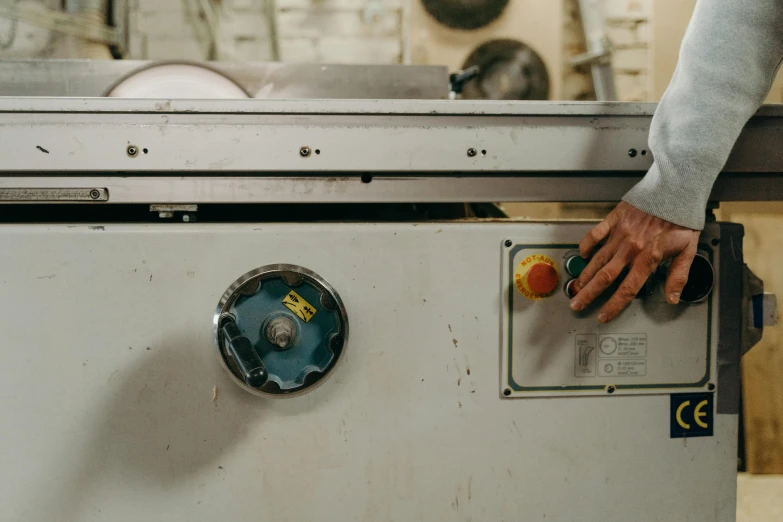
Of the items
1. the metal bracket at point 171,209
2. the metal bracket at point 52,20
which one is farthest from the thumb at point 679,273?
the metal bracket at point 52,20

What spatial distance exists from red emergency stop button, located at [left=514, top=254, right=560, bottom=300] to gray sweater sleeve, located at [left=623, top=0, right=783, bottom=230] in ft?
0.40

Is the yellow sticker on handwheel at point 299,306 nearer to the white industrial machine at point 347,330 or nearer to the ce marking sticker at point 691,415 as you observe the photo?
the white industrial machine at point 347,330

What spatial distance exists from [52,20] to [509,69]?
1.39 m

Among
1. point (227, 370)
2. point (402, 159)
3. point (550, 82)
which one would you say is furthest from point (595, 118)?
point (550, 82)

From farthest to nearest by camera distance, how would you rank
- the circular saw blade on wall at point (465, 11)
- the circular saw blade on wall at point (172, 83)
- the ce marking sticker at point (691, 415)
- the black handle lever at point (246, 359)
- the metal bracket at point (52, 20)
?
the circular saw blade on wall at point (465, 11), the metal bracket at point (52, 20), the circular saw blade on wall at point (172, 83), the ce marking sticker at point (691, 415), the black handle lever at point (246, 359)

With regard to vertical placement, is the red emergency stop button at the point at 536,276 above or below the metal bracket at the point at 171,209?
below

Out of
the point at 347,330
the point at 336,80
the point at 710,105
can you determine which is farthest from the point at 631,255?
the point at 336,80

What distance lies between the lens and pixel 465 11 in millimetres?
1864

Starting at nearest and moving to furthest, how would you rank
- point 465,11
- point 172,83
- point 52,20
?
1. point 172,83
2. point 52,20
3. point 465,11

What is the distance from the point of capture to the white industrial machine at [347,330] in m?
0.58

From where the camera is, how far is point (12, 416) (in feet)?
1.90

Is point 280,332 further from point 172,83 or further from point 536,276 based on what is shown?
point 172,83

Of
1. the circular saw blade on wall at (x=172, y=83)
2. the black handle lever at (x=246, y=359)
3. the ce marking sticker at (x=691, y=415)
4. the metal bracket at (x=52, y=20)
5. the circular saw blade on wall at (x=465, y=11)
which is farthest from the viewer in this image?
the circular saw blade on wall at (x=465, y=11)

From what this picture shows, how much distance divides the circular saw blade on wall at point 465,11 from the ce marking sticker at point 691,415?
158 cm
